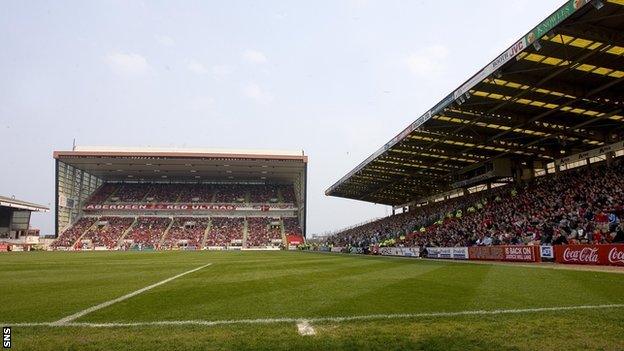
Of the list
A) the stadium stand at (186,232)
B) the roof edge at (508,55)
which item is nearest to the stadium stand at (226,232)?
the stadium stand at (186,232)

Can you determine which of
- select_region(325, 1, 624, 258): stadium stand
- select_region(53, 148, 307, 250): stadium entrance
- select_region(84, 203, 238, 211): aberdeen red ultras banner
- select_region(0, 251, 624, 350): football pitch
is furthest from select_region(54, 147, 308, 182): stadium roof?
select_region(0, 251, 624, 350): football pitch

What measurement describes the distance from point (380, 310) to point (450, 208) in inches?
1630

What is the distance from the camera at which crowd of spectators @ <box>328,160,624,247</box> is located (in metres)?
22.8

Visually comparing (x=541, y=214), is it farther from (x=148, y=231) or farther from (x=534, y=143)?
(x=148, y=231)

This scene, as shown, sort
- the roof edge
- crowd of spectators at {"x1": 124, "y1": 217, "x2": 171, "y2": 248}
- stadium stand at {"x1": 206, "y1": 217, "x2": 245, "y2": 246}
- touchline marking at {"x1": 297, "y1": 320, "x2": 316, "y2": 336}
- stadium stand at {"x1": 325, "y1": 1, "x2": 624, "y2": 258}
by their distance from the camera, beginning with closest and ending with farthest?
touchline marking at {"x1": 297, "y1": 320, "x2": 316, "y2": 336} < the roof edge < stadium stand at {"x1": 325, "y1": 1, "x2": 624, "y2": 258} < crowd of spectators at {"x1": 124, "y1": 217, "x2": 171, "y2": 248} < stadium stand at {"x1": 206, "y1": 217, "x2": 245, "y2": 246}

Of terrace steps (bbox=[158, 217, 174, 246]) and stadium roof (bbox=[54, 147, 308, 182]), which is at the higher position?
stadium roof (bbox=[54, 147, 308, 182])

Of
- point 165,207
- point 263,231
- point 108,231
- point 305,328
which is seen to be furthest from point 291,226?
point 305,328

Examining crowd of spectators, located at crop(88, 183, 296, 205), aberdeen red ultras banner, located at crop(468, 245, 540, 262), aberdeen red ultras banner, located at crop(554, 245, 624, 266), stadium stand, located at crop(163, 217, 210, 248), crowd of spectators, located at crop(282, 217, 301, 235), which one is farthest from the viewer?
crowd of spectators, located at crop(88, 183, 296, 205)

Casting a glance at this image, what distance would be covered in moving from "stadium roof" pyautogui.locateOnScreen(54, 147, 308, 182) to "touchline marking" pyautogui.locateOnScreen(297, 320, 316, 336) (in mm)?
66384

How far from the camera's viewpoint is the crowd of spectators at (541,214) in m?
22.8

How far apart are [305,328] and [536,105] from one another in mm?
25126

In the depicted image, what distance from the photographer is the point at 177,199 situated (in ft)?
273

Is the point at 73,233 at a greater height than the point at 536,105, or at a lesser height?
lesser

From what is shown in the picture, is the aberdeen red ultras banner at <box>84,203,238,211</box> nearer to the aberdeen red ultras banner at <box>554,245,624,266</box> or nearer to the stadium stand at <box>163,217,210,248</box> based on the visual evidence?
the stadium stand at <box>163,217,210,248</box>
